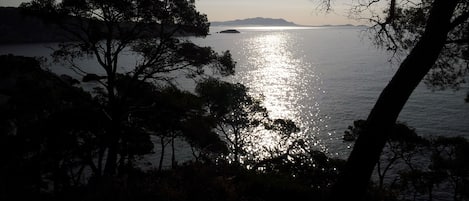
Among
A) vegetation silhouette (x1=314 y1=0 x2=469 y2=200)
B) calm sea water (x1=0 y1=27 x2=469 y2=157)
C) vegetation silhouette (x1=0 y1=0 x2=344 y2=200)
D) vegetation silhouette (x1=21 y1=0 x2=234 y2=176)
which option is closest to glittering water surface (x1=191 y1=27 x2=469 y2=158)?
calm sea water (x1=0 y1=27 x2=469 y2=157)

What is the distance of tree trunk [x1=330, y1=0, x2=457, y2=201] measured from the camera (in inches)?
220

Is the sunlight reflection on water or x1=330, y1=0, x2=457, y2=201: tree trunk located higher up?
x1=330, y1=0, x2=457, y2=201: tree trunk

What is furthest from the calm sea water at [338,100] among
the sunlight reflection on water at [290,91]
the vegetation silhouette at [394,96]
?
the vegetation silhouette at [394,96]

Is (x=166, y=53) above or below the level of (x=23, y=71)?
above

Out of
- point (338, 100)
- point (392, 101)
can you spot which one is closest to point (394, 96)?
point (392, 101)

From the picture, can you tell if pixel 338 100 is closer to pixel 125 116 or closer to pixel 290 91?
pixel 290 91

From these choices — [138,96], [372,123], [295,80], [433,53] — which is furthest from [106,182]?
[295,80]

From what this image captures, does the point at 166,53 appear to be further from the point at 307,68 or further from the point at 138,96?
the point at 307,68

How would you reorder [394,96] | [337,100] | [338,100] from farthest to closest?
[337,100] → [338,100] → [394,96]

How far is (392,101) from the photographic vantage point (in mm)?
5934

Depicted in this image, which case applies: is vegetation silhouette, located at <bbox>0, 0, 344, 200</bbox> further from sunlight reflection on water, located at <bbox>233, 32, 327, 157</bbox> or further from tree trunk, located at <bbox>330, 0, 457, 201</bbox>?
sunlight reflection on water, located at <bbox>233, 32, 327, 157</bbox>

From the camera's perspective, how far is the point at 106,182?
7879 millimetres

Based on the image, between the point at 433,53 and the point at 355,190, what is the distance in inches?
110

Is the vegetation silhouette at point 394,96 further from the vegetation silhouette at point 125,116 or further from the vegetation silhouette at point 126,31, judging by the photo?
the vegetation silhouette at point 126,31
